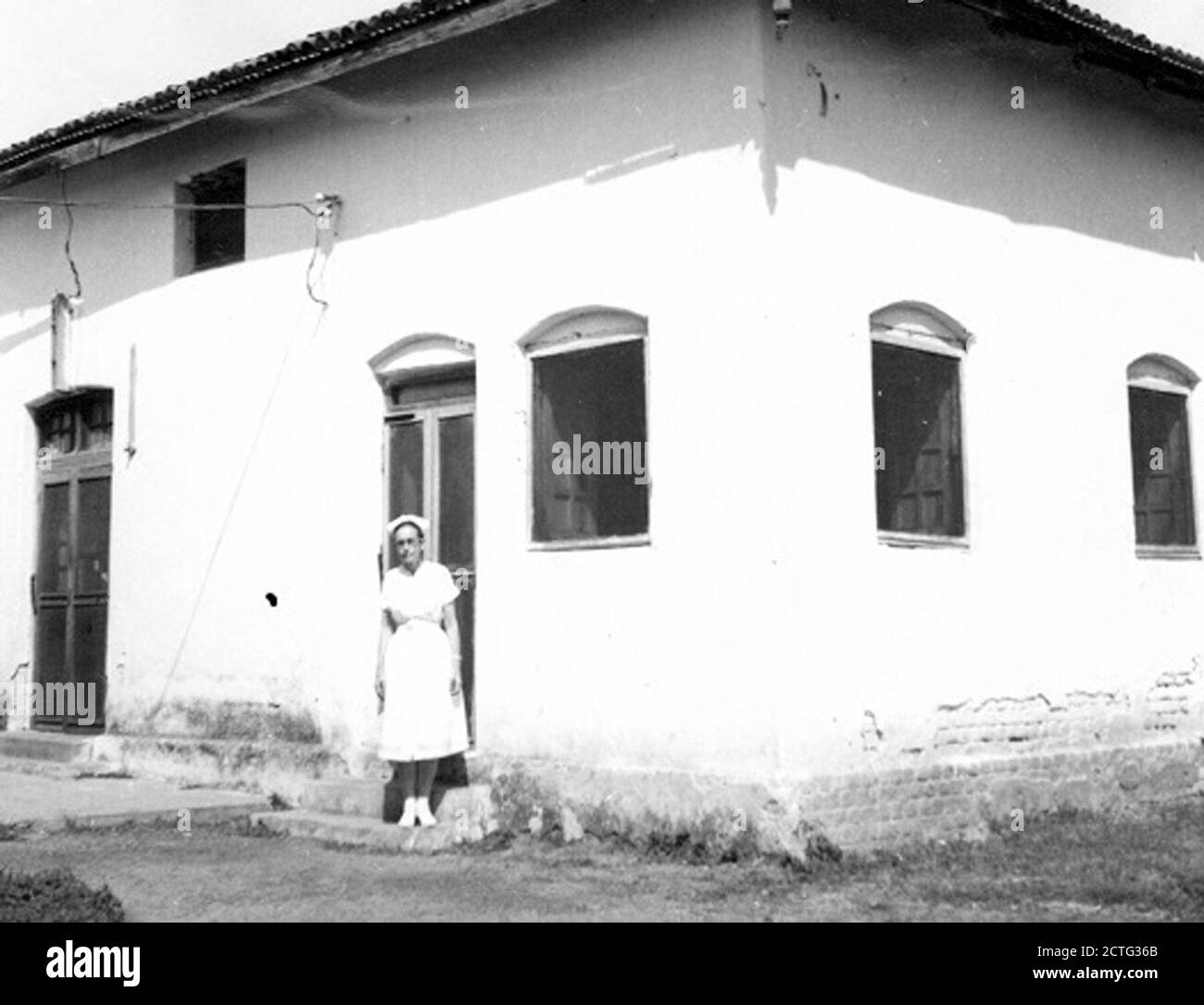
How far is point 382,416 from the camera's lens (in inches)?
418

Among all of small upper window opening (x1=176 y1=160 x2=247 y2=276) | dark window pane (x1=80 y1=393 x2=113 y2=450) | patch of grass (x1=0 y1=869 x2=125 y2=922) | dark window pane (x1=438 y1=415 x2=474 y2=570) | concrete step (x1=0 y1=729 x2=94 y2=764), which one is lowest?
patch of grass (x1=0 y1=869 x2=125 y2=922)

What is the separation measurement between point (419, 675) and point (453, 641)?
1.00 ft

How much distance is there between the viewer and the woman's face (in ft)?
30.3

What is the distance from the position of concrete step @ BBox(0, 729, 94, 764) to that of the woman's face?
4.08 metres

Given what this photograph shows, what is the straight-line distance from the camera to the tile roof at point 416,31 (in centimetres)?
945

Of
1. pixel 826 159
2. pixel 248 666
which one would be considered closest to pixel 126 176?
pixel 248 666

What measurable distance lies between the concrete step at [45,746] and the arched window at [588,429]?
4579 millimetres

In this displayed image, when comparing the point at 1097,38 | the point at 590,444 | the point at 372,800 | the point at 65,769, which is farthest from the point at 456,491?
the point at 1097,38

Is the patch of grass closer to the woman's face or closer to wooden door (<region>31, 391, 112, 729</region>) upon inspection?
the woman's face

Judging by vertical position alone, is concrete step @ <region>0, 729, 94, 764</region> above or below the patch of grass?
above

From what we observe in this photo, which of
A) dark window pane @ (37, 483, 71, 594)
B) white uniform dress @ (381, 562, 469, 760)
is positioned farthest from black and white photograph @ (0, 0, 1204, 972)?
dark window pane @ (37, 483, 71, 594)

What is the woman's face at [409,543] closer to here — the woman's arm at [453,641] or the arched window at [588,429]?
the woman's arm at [453,641]

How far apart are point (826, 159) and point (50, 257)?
721 cm
